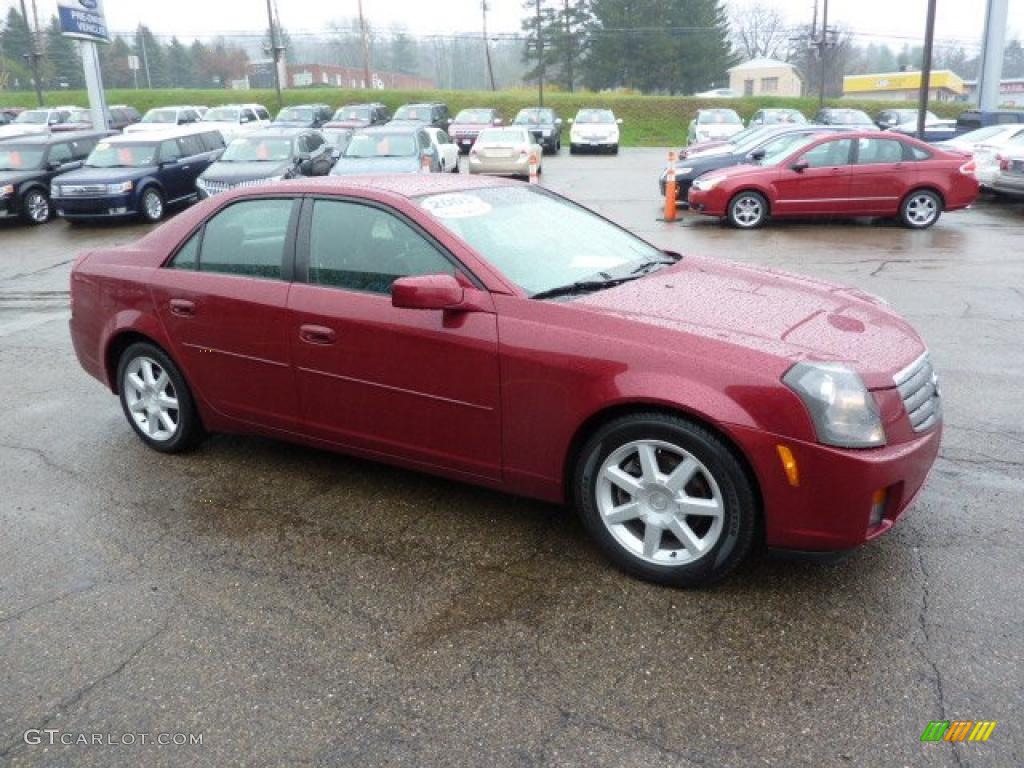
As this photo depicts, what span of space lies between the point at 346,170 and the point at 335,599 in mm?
13844

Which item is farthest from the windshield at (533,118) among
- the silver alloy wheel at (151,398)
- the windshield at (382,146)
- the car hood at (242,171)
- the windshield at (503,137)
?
the silver alloy wheel at (151,398)

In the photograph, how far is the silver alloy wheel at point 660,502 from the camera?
330 cm

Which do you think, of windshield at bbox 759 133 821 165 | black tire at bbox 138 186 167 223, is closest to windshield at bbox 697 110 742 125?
windshield at bbox 759 133 821 165

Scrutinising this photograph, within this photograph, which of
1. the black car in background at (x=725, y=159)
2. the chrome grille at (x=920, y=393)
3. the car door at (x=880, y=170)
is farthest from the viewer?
the black car in background at (x=725, y=159)

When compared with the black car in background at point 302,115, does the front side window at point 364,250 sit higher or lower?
lower

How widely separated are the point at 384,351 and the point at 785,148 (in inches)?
475

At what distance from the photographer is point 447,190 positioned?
14.0ft

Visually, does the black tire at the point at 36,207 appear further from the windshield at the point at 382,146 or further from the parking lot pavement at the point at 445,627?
the parking lot pavement at the point at 445,627

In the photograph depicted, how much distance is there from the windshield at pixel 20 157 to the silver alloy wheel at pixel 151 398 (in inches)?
571

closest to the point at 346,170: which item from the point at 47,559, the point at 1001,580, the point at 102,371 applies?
the point at 102,371

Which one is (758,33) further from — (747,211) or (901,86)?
(747,211)

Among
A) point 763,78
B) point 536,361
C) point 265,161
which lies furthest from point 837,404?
point 763,78

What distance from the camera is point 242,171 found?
15531 mm

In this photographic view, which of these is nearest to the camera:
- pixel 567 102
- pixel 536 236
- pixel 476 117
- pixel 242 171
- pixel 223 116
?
pixel 536 236
